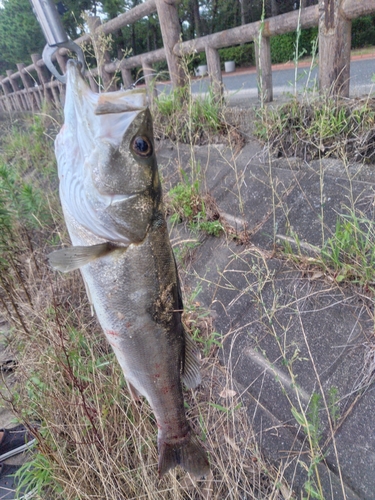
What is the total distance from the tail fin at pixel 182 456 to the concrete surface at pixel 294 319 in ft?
1.37

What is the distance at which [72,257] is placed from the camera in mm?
1045

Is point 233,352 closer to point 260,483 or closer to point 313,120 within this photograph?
point 260,483

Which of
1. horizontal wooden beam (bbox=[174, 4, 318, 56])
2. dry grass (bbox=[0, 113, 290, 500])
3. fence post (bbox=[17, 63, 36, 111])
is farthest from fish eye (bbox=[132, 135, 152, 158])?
fence post (bbox=[17, 63, 36, 111])

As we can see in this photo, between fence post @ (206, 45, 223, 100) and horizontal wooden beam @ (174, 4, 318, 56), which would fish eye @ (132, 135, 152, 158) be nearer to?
horizontal wooden beam @ (174, 4, 318, 56)

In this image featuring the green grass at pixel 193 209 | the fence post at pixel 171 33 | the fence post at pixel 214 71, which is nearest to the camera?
the green grass at pixel 193 209

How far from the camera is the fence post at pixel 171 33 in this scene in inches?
152

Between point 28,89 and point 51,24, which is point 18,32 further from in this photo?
point 51,24

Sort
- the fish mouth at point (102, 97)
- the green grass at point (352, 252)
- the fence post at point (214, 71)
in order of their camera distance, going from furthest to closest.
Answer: the fence post at point (214, 71)
the green grass at point (352, 252)
the fish mouth at point (102, 97)

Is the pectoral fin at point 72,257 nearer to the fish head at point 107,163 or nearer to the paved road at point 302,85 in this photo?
the fish head at point 107,163

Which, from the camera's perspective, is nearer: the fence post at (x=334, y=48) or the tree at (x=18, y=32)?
the fence post at (x=334, y=48)

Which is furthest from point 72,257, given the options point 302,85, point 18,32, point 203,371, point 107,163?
point 18,32

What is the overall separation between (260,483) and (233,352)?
0.70 metres

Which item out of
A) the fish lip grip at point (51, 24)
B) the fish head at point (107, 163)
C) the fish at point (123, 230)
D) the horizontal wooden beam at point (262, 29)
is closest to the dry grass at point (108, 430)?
the fish at point (123, 230)

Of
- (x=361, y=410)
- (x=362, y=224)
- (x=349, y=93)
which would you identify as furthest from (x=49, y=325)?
(x=349, y=93)
